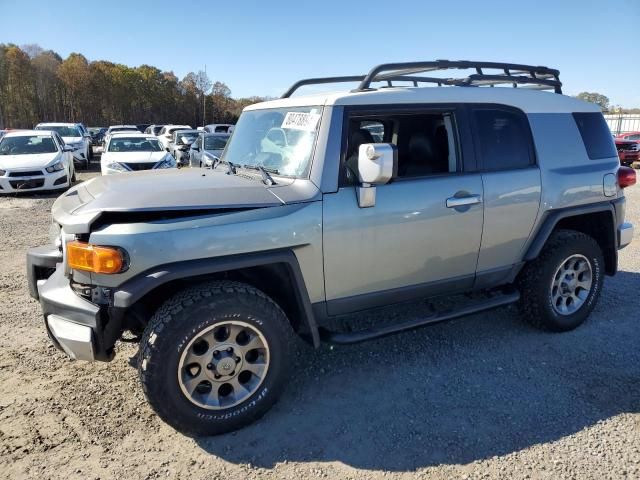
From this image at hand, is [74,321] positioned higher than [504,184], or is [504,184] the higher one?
[504,184]

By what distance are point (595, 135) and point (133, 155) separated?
11.0 metres

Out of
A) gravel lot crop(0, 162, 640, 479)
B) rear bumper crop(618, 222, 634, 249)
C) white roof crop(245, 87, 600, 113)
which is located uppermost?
white roof crop(245, 87, 600, 113)

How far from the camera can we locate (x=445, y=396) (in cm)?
313

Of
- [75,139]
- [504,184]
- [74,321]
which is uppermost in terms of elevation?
[75,139]

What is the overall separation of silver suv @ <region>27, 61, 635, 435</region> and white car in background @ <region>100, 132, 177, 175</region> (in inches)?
321

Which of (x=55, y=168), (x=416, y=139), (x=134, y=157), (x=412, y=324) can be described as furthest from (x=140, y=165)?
(x=412, y=324)

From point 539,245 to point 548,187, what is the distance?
18.7 inches

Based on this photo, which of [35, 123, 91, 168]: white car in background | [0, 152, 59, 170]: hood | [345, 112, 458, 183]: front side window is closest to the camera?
[345, 112, 458, 183]: front side window

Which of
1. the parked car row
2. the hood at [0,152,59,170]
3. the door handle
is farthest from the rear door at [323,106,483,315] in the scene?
the hood at [0,152,59,170]

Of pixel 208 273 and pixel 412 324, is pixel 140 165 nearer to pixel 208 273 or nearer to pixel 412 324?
pixel 208 273

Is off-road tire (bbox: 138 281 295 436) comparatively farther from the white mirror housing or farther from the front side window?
the front side window

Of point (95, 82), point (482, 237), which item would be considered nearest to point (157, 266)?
point (482, 237)

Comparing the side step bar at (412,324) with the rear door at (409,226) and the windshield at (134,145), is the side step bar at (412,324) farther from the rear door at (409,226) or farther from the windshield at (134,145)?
the windshield at (134,145)

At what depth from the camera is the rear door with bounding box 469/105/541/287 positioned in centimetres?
345
